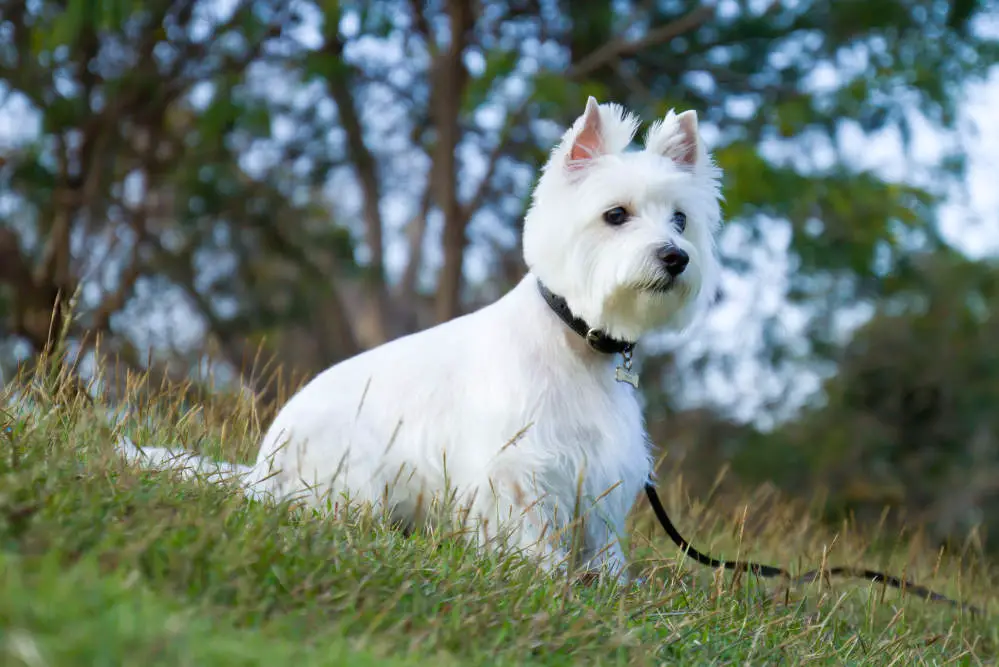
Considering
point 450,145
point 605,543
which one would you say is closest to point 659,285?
point 605,543

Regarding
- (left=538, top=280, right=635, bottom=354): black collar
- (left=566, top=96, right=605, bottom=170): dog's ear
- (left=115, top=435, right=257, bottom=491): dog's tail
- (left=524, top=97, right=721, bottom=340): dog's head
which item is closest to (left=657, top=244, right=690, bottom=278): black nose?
(left=524, top=97, right=721, bottom=340): dog's head

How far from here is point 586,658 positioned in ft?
10.9

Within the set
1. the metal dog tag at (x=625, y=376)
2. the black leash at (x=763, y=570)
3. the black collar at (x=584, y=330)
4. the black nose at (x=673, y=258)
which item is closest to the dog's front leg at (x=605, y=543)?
the black leash at (x=763, y=570)

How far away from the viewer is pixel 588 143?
4.69 meters

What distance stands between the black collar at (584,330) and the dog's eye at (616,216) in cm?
40

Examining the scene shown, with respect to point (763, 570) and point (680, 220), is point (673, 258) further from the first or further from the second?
point (763, 570)

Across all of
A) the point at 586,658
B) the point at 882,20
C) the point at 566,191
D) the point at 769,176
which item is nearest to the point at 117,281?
the point at 769,176

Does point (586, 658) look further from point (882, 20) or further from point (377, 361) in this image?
point (882, 20)

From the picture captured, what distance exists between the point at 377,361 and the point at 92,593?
2383 mm

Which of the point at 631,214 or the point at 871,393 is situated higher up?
the point at 631,214

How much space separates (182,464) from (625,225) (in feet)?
6.81

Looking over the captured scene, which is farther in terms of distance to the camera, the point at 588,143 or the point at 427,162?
the point at 427,162

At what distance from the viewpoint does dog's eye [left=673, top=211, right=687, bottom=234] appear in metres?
4.57

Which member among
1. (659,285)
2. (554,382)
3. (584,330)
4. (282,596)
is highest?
(659,285)
